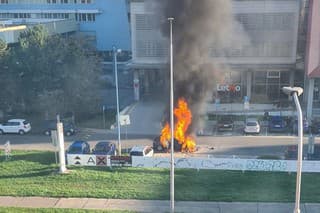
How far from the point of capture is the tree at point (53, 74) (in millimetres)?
34875

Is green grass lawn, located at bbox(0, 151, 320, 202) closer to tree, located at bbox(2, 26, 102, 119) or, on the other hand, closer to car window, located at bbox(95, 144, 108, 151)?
car window, located at bbox(95, 144, 108, 151)

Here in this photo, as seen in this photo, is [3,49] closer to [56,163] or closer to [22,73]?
[22,73]

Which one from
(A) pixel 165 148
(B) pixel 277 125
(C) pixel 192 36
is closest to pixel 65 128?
(A) pixel 165 148

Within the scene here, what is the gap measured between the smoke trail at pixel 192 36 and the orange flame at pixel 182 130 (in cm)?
64

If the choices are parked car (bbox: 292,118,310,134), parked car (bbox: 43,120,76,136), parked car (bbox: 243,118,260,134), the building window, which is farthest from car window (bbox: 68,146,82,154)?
the building window

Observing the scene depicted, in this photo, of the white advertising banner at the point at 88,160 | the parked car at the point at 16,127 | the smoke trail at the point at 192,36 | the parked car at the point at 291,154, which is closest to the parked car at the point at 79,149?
the white advertising banner at the point at 88,160

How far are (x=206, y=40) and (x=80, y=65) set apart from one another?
10736mm

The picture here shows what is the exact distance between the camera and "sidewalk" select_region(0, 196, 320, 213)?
1991 centimetres

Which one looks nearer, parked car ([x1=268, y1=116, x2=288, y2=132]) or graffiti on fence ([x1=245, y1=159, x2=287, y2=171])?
graffiti on fence ([x1=245, y1=159, x2=287, y2=171])

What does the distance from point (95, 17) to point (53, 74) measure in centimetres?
2205

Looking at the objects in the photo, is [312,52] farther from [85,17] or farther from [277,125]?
[85,17]

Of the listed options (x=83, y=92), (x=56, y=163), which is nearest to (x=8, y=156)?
(x=56, y=163)

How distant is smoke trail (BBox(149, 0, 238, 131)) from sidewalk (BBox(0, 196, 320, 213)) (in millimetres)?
9816

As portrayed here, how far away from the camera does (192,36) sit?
28.8 meters
